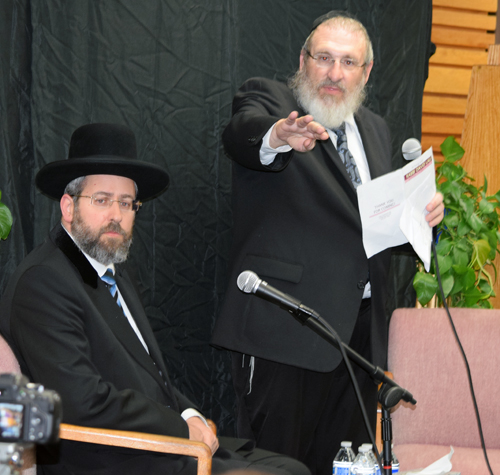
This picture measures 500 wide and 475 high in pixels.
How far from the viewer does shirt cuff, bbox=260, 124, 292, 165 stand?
2.13 metres

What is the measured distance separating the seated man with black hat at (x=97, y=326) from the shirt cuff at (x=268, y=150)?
40 centimetres

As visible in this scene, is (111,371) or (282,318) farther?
(282,318)

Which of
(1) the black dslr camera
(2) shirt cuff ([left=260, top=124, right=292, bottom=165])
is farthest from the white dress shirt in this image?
(1) the black dslr camera

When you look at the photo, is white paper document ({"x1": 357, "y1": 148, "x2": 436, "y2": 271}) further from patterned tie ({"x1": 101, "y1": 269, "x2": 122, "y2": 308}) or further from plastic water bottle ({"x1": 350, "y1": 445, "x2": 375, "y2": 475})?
patterned tie ({"x1": 101, "y1": 269, "x2": 122, "y2": 308})

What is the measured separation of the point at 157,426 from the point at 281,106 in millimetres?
1175

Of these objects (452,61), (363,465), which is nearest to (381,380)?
(363,465)

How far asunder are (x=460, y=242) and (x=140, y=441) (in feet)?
6.09

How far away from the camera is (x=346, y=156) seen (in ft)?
8.19

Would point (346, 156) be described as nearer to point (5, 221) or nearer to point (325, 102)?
point (325, 102)

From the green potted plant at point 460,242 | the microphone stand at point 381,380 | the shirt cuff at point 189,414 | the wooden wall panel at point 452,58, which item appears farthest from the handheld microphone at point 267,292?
the wooden wall panel at point 452,58

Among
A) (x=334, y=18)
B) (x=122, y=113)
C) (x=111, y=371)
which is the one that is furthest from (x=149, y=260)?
(x=334, y=18)

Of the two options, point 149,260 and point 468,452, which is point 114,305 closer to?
point 149,260

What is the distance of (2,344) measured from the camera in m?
2.00

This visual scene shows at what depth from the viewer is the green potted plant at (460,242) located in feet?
10.1
